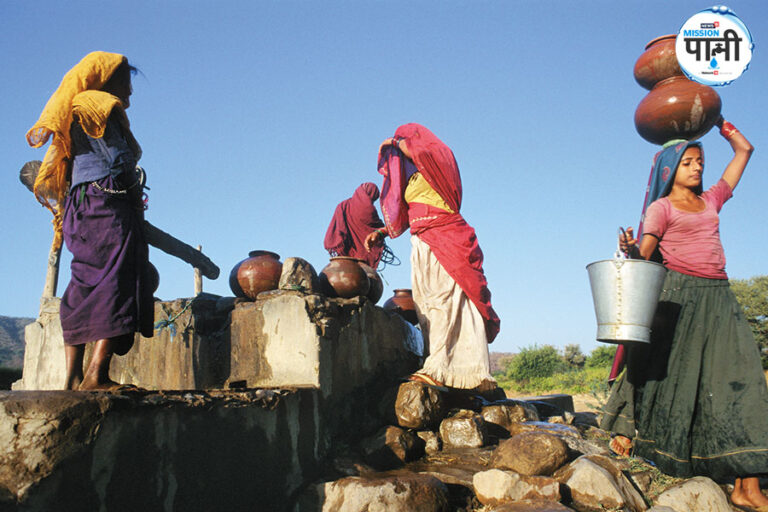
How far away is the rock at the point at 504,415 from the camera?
430cm

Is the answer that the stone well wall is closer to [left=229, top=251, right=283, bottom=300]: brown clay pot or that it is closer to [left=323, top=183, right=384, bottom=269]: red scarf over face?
[left=229, top=251, right=283, bottom=300]: brown clay pot

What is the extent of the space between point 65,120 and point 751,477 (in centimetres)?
437

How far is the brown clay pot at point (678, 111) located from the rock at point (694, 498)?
2.57 m

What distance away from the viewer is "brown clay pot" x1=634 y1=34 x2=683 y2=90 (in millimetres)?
4496

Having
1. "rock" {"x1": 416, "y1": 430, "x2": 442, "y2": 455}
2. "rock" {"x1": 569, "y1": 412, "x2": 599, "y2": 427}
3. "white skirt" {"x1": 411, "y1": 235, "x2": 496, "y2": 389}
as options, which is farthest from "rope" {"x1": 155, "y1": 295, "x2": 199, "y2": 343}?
"rock" {"x1": 569, "y1": 412, "x2": 599, "y2": 427}

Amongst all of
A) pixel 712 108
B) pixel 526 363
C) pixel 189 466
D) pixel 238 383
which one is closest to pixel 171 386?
pixel 238 383

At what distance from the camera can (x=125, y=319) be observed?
2721 mm

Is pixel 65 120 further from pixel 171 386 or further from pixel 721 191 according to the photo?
pixel 721 191

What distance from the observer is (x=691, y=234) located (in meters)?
3.79

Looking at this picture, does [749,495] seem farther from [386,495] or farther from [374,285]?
[374,285]

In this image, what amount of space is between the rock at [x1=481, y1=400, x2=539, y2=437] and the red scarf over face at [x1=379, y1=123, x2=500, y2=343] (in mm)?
557

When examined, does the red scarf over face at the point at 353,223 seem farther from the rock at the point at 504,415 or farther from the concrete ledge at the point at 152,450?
the concrete ledge at the point at 152,450

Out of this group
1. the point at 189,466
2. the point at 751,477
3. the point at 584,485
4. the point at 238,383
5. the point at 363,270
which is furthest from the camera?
the point at 363,270

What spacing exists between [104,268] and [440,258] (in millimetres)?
2509
